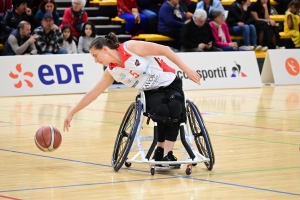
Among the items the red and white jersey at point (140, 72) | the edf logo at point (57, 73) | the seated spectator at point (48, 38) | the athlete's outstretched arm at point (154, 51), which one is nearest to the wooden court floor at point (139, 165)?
the red and white jersey at point (140, 72)

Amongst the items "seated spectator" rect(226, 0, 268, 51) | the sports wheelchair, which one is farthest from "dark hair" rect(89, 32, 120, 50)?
"seated spectator" rect(226, 0, 268, 51)

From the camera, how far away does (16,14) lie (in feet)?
51.7

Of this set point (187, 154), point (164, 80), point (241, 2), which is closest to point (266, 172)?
point (187, 154)

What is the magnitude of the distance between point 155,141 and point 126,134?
1.21 ft

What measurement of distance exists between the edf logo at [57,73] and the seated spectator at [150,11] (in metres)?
3.96

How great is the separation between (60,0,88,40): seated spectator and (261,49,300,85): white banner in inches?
178

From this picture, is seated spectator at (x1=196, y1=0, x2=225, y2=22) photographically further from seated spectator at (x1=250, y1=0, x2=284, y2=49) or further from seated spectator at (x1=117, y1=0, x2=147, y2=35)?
seated spectator at (x1=117, y1=0, x2=147, y2=35)

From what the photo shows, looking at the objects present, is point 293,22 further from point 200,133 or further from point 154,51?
point 154,51

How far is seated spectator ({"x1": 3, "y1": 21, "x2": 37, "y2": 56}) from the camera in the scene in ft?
48.3

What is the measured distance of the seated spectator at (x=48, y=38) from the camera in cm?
1515

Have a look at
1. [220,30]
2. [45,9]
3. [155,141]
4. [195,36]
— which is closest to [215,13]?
[220,30]

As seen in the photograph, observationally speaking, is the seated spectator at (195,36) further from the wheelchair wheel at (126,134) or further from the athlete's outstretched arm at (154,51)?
the athlete's outstretched arm at (154,51)

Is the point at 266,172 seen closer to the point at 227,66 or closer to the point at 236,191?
the point at 236,191

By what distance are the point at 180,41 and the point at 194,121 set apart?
1097cm
